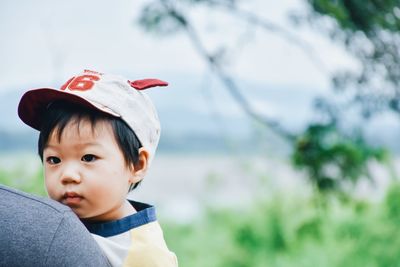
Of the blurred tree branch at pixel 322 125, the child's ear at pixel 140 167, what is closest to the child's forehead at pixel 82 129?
the child's ear at pixel 140 167

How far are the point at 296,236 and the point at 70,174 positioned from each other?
441cm

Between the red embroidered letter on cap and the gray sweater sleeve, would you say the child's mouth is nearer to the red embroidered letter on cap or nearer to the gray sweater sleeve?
the gray sweater sleeve

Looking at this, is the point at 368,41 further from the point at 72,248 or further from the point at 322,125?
the point at 72,248

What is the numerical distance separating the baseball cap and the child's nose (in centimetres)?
13

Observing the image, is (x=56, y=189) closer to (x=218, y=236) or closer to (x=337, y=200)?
(x=337, y=200)

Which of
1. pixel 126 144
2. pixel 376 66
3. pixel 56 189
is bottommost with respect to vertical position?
pixel 376 66

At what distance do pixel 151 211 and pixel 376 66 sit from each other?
137 inches

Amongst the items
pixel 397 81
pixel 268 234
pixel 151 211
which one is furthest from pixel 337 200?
pixel 151 211

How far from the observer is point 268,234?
5902 mm

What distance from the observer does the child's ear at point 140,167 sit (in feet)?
5.47

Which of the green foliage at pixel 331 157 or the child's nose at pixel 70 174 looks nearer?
the child's nose at pixel 70 174

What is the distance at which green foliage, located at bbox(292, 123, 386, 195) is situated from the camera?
14.4 ft

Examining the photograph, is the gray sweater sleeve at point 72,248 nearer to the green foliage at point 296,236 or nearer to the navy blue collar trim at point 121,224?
the navy blue collar trim at point 121,224

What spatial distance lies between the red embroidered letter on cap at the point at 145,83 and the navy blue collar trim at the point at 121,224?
27 centimetres
